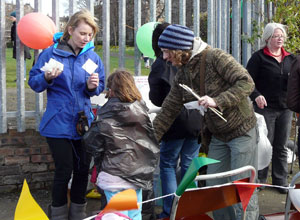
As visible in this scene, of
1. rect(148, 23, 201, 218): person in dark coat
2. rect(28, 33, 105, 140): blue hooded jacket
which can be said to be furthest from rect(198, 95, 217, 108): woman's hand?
rect(28, 33, 105, 140): blue hooded jacket

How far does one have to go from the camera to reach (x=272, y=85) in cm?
462

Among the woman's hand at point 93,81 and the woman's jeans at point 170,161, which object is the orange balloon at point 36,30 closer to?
the woman's hand at point 93,81

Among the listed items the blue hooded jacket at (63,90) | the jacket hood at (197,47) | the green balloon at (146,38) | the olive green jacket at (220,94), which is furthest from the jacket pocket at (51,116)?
the green balloon at (146,38)

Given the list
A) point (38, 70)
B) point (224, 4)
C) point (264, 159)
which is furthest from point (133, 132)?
point (224, 4)

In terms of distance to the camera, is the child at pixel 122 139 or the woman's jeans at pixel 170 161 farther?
the woman's jeans at pixel 170 161

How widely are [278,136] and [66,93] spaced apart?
7.92ft

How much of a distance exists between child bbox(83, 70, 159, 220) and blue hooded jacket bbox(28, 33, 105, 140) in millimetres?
568

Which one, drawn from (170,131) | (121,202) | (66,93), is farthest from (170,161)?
(121,202)

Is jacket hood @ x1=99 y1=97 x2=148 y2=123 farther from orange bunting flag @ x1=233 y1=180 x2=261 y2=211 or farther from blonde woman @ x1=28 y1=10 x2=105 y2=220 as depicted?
orange bunting flag @ x1=233 y1=180 x2=261 y2=211

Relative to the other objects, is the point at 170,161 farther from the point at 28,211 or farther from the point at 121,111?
the point at 28,211

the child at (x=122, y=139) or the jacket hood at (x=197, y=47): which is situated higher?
the jacket hood at (x=197, y=47)

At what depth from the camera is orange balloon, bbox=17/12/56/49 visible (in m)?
3.97

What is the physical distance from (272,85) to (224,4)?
161 centimetres

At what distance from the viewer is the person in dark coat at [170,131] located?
11.9 ft
